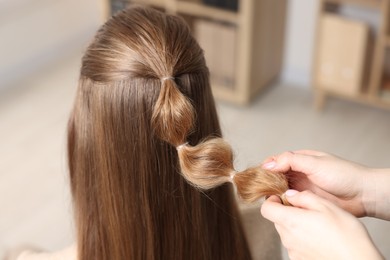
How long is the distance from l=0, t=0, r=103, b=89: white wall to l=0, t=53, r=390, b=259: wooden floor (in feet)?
0.36

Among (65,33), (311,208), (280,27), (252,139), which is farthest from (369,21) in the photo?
(311,208)

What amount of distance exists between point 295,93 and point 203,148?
204 cm

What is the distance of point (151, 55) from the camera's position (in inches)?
34.8

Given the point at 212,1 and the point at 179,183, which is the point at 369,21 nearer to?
the point at 212,1

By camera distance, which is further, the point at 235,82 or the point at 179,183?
the point at 235,82

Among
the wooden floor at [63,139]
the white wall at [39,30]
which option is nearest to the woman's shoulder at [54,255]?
the wooden floor at [63,139]

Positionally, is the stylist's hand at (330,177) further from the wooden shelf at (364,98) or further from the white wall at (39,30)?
the white wall at (39,30)

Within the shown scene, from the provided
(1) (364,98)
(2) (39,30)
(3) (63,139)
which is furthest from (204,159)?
(2) (39,30)

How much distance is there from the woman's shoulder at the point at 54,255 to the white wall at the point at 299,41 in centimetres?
195

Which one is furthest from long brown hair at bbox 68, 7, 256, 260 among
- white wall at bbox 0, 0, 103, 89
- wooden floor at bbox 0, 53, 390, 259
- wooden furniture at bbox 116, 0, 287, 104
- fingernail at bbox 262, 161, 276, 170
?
white wall at bbox 0, 0, 103, 89

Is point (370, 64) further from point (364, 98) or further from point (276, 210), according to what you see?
point (276, 210)

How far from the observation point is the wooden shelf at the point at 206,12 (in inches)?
99.7

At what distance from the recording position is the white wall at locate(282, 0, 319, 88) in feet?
8.86

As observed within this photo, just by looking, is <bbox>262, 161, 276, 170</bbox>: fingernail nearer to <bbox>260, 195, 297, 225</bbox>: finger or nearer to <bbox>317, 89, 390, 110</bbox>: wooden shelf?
<bbox>260, 195, 297, 225</bbox>: finger
